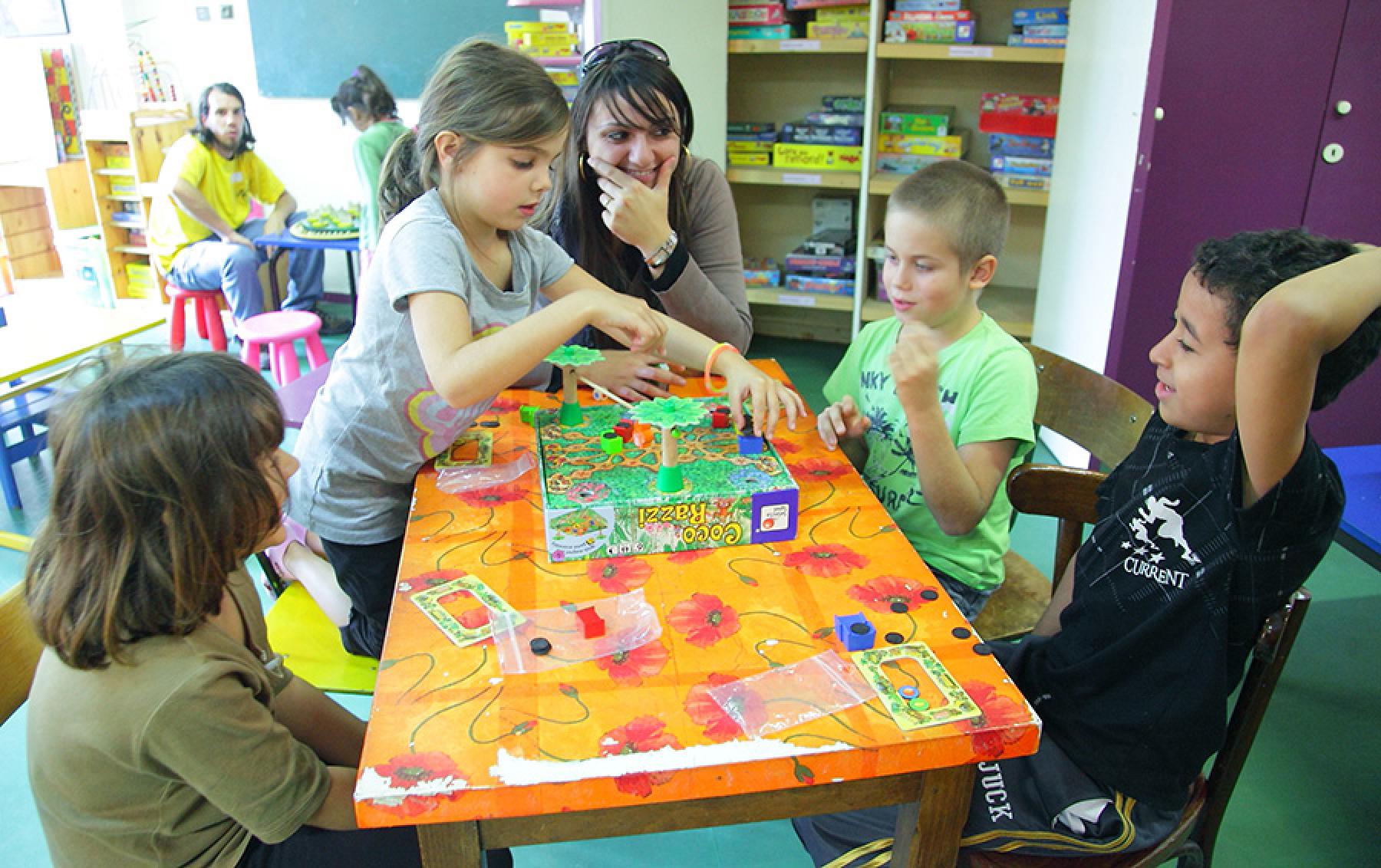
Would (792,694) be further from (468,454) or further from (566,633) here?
(468,454)

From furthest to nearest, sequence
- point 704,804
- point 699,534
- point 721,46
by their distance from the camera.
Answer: point 721,46 → point 699,534 → point 704,804

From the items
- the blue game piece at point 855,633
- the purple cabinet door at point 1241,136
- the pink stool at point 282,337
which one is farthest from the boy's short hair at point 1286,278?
the pink stool at point 282,337

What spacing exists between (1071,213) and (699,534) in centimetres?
243

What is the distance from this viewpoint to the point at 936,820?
951 millimetres

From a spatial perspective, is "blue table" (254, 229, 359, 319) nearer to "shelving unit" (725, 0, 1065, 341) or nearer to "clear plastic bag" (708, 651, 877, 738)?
"shelving unit" (725, 0, 1065, 341)

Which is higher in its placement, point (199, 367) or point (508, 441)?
point (199, 367)

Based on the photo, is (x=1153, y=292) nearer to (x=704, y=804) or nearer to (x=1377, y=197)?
(x=1377, y=197)

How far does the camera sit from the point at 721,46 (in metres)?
3.70

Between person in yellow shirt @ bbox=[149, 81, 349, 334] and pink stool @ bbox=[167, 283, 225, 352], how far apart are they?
0.05 metres

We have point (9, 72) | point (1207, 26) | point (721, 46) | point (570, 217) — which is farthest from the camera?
point (9, 72)

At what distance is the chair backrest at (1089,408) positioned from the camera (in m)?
1.61

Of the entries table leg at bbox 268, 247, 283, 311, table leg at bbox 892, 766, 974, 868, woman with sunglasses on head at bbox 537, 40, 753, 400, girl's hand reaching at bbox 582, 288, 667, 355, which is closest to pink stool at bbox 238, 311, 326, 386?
table leg at bbox 268, 247, 283, 311

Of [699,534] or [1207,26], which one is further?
[1207,26]

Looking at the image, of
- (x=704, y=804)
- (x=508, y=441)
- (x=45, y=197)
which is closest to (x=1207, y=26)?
(x=508, y=441)
